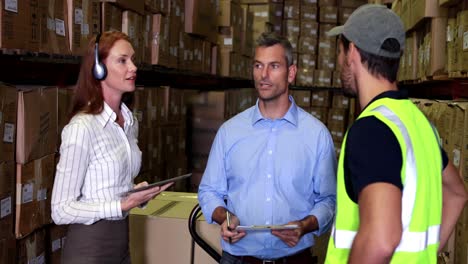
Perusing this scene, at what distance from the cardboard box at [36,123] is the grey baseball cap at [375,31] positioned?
1.76 m

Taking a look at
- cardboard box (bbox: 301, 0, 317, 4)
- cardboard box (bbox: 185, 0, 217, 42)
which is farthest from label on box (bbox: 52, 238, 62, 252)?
cardboard box (bbox: 301, 0, 317, 4)

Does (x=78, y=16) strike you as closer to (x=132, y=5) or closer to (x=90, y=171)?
(x=132, y=5)

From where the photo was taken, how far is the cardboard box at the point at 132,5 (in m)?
3.93

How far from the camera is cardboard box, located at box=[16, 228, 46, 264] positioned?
2.74 m

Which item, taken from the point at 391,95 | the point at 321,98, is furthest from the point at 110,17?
the point at 321,98

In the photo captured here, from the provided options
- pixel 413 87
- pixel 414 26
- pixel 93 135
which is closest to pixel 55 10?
pixel 93 135

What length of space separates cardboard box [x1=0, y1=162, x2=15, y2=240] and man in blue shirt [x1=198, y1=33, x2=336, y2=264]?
934 mm

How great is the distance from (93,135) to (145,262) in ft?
3.80

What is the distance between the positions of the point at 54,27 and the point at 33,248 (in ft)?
3.91

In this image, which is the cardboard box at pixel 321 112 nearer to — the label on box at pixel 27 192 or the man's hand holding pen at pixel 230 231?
the label on box at pixel 27 192

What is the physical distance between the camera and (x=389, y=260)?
4.53 feet

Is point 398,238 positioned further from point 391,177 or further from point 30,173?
point 30,173

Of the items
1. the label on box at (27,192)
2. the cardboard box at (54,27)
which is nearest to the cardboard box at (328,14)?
→ the cardboard box at (54,27)

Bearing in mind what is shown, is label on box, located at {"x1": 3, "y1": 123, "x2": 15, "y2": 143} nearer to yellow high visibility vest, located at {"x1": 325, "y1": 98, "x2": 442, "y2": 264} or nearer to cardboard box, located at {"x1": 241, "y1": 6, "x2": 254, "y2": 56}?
yellow high visibility vest, located at {"x1": 325, "y1": 98, "x2": 442, "y2": 264}
